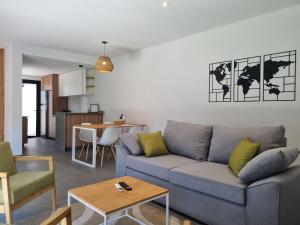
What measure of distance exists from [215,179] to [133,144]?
1347mm

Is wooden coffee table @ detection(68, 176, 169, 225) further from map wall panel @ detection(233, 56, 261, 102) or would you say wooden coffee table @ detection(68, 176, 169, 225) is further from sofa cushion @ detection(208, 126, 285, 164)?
map wall panel @ detection(233, 56, 261, 102)

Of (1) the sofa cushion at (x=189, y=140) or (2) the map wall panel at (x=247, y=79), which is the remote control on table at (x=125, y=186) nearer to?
(1) the sofa cushion at (x=189, y=140)

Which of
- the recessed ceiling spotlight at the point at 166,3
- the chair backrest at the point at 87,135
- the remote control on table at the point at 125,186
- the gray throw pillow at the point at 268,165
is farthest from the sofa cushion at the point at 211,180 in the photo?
the chair backrest at the point at 87,135

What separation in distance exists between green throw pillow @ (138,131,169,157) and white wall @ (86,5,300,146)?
134cm

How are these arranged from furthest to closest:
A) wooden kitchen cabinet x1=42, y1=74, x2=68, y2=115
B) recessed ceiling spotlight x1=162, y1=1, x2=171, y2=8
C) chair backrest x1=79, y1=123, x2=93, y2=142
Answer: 1. wooden kitchen cabinet x1=42, y1=74, x2=68, y2=115
2. chair backrest x1=79, y1=123, x2=93, y2=142
3. recessed ceiling spotlight x1=162, y1=1, x2=171, y2=8

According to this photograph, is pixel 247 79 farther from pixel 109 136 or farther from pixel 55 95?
pixel 55 95

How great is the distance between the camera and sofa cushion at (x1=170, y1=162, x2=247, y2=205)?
1954mm

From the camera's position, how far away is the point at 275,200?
68.4 inches

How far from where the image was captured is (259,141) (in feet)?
8.08

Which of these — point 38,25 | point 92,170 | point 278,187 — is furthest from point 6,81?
point 278,187

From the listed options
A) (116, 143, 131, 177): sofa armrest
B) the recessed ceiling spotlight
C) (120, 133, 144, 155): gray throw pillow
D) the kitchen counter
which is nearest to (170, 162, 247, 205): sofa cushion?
(120, 133, 144, 155): gray throw pillow

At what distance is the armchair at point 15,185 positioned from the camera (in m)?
1.83

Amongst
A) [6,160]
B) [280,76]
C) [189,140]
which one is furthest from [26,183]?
[280,76]

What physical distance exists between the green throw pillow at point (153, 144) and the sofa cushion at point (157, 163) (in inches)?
3.1
